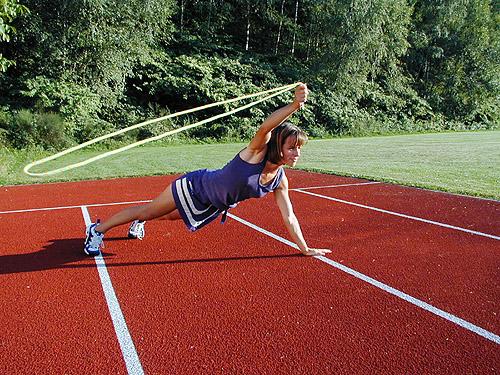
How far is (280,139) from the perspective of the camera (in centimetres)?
368

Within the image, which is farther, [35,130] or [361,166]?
[35,130]

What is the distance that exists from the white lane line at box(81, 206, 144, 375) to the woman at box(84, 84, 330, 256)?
0.62 meters

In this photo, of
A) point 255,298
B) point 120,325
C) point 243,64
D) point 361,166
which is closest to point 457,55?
point 243,64

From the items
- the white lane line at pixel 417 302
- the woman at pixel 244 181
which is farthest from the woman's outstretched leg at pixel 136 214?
the white lane line at pixel 417 302

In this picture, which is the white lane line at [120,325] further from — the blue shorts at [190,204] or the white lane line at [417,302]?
the white lane line at [417,302]

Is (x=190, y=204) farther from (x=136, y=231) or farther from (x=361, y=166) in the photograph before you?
(x=361, y=166)

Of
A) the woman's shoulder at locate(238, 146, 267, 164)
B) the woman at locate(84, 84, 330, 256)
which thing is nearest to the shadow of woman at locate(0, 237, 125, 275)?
the woman at locate(84, 84, 330, 256)

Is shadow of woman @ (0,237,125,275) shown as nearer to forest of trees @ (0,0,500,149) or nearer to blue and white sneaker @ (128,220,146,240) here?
blue and white sneaker @ (128,220,146,240)

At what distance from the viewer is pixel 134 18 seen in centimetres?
A: 2097

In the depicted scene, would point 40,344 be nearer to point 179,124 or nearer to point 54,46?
point 54,46

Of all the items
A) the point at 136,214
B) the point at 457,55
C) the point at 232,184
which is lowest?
the point at 136,214

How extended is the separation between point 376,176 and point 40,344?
911cm

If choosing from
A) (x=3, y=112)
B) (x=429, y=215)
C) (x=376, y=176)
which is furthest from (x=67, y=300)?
(x=3, y=112)

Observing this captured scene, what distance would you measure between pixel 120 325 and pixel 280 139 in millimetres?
1909
